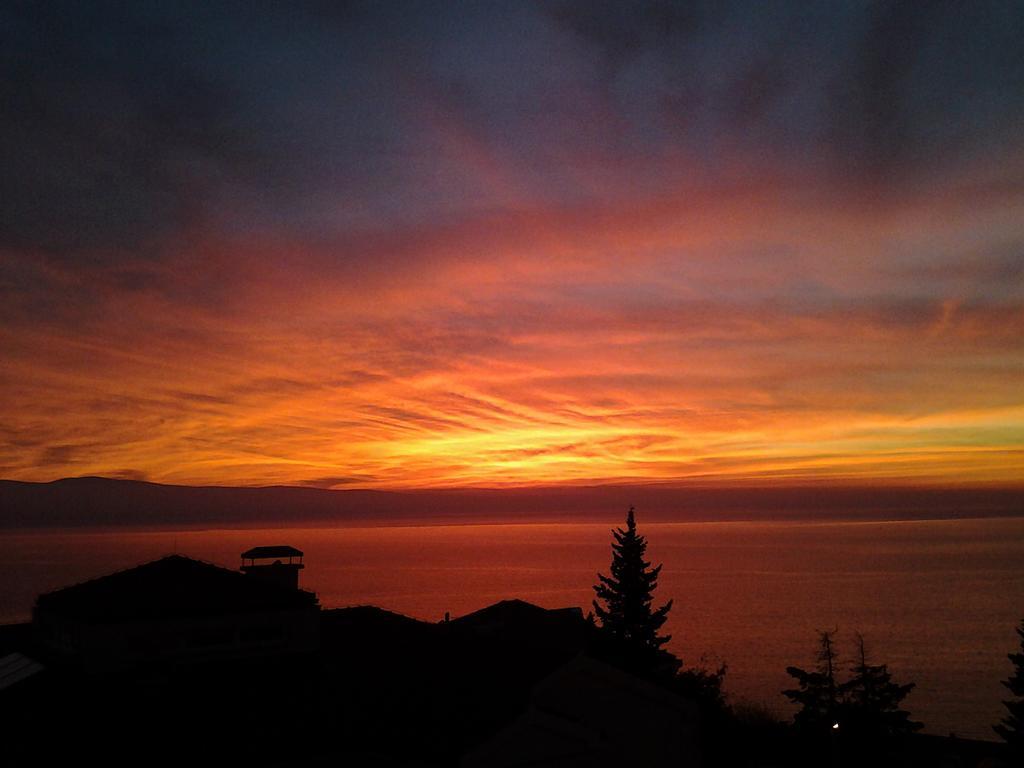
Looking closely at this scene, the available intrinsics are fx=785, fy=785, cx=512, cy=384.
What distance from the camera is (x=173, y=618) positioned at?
21.1 m

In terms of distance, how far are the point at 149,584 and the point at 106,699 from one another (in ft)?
14.5

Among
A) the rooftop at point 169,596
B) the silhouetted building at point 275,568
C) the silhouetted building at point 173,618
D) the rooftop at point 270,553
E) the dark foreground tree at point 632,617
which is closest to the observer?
the silhouetted building at point 173,618

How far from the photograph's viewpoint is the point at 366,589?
187000mm

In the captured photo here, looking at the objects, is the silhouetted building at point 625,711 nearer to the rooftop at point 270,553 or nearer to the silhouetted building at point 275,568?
the silhouetted building at point 275,568

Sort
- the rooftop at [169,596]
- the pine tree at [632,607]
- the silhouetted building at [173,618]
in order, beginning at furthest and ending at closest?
1. the pine tree at [632,607]
2. the rooftop at [169,596]
3. the silhouetted building at [173,618]

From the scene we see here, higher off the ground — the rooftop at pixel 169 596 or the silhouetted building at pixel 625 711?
the rooftop at pixel 169 596

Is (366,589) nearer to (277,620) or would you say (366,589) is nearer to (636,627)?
(636,627)

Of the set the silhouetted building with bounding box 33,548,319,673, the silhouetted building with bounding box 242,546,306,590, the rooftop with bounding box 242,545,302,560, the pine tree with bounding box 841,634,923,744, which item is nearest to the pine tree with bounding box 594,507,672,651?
the pine tree with bounding box 841,634,923,744

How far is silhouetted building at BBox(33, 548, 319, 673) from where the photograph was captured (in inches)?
800

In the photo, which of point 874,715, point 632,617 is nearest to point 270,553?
point 632,617

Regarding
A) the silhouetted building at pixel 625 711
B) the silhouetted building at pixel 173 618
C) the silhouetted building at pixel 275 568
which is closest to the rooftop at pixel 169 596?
the silhouetted building at pixel 173 618

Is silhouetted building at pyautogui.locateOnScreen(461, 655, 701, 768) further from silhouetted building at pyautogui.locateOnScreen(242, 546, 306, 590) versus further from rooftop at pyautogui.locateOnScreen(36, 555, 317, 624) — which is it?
silhouetted building at pyautogui.locateOnScreen(242, 546, 306, 590)

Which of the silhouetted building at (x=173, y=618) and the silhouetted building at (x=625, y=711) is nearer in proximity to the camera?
the silhouetted building at (x=173, y=618)

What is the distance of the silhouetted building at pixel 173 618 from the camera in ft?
66.6
